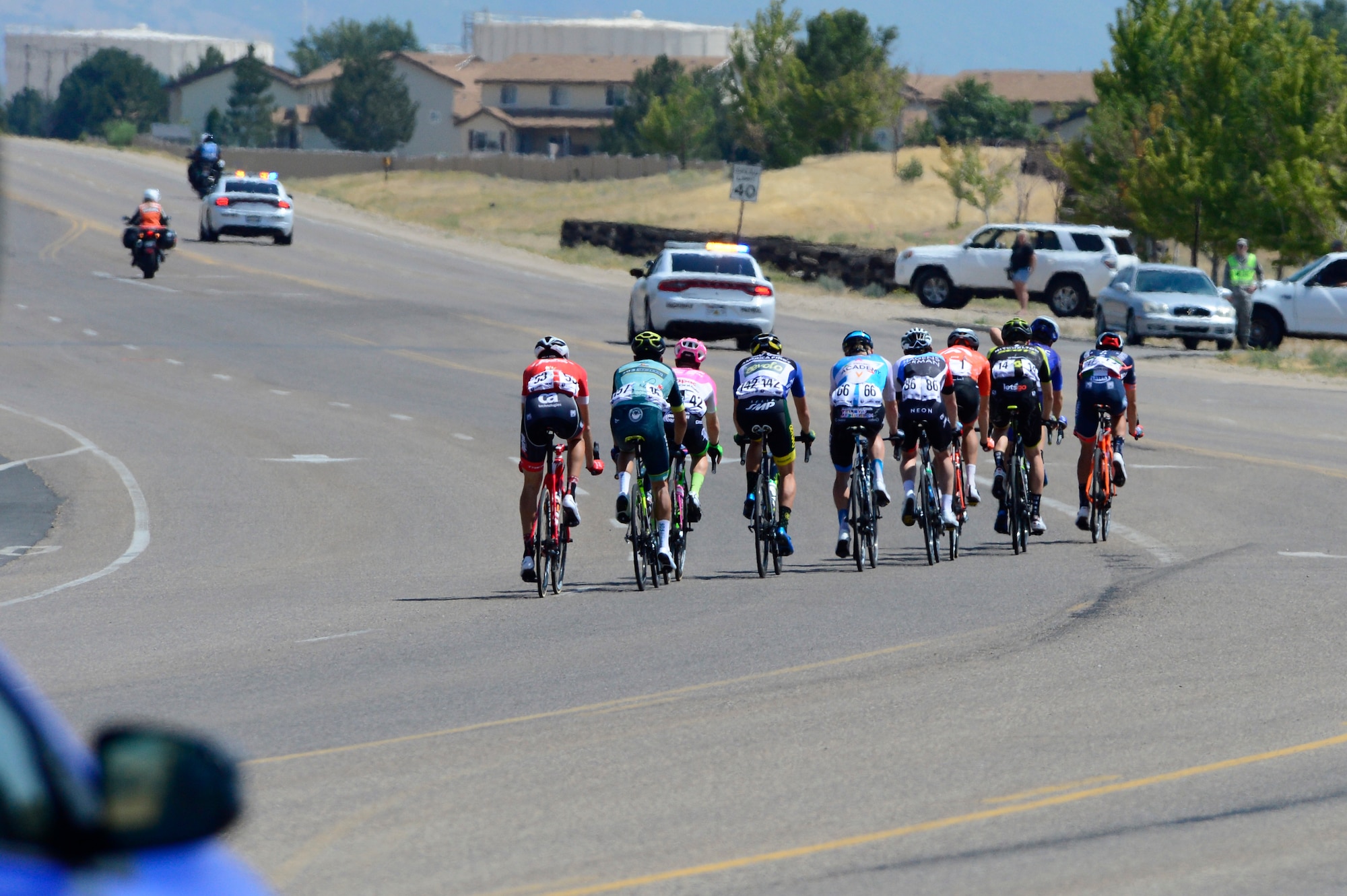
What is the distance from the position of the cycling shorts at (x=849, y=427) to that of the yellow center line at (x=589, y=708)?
386cm

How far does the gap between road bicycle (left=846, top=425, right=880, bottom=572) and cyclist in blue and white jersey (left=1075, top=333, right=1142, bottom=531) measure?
2439 mm

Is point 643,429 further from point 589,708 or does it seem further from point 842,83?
point 842,83

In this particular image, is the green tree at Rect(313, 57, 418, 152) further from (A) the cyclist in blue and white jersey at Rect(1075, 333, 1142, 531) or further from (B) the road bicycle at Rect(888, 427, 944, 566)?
(B) the road bicycle at Rect(888, 427, 944, 566)

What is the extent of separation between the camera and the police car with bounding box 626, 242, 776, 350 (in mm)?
29578

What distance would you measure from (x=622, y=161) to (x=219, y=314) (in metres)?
68.0

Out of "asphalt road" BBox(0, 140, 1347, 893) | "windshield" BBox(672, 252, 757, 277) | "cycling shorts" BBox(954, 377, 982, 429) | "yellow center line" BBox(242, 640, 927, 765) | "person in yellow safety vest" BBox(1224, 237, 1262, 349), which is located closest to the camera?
"asphalt road" BBox(0, 140, 1347, 893)

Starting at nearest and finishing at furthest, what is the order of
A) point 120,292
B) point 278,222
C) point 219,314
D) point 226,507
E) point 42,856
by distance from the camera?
1. point 42,856
2. point 226,507
3. point 219,314
4. point 120,292
5. point 278,222

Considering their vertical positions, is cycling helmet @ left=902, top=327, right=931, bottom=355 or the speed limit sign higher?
the speed limit sign

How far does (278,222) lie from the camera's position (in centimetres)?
4791

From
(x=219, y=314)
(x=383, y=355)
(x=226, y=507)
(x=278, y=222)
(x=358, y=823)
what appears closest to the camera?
(x=358, y=823)

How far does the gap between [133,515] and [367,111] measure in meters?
114

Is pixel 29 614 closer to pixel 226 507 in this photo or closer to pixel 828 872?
pixel 226 507

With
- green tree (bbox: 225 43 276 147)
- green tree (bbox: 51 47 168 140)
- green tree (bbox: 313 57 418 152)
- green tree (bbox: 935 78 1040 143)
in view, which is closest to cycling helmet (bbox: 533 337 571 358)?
green tree (bbox: 935 78 1040 143)


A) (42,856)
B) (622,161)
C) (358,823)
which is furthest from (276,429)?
(622,161)
